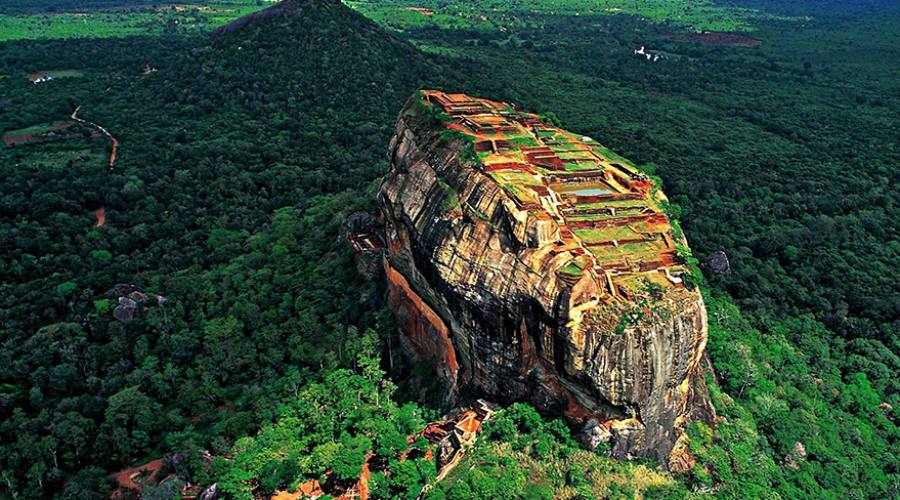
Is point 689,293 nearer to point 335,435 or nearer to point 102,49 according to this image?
point 335,435

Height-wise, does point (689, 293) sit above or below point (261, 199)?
above

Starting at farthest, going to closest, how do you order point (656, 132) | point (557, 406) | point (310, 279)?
point (656, 132), point (310, 279), point (557, 406)

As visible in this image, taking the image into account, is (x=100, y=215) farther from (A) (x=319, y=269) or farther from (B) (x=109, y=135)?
(A) (x=319, y=269)

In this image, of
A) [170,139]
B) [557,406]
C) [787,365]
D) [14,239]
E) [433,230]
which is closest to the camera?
[557,406]

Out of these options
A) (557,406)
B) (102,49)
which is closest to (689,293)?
(557,406)

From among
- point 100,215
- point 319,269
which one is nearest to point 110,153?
point 100,215

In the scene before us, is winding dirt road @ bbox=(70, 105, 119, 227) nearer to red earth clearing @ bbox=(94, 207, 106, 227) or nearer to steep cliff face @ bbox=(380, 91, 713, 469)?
red earth clearing @ bbox=(94, 207, 106, 227)
